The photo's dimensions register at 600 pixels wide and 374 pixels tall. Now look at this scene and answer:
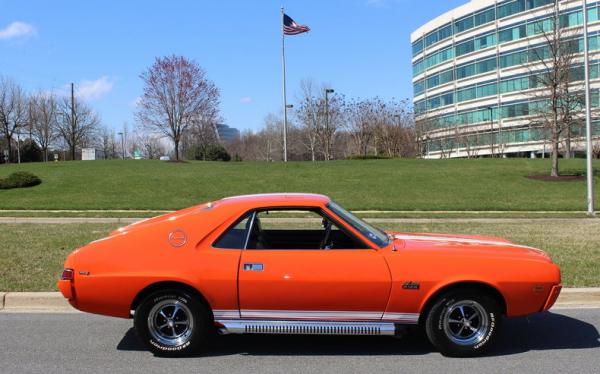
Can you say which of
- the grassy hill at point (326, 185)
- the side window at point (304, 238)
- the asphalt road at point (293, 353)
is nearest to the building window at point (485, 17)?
the grassy hill at point (326, 185)

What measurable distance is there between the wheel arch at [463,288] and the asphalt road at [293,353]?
1.55 ft

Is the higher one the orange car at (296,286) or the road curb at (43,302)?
the orange car at (296,286)

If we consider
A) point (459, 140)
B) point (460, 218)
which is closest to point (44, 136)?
point (459, 140)

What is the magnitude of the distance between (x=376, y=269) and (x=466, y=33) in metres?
77.8

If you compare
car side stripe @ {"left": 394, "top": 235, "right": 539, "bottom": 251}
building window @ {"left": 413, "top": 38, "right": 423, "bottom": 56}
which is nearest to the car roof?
car side stripe @ {"left": 394, "top": 235, "right": 539, "bottom": 251}

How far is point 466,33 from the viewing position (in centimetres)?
7525

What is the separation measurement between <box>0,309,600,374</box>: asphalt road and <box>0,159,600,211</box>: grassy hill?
1610 cm

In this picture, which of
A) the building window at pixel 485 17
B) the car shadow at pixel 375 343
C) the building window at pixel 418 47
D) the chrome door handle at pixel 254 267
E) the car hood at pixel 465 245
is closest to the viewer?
the chrome door handle at pixel 254 267

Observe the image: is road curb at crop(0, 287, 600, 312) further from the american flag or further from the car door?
the american flag

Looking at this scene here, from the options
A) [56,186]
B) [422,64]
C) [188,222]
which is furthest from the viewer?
[422,64]

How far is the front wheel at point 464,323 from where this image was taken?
14.9 ft

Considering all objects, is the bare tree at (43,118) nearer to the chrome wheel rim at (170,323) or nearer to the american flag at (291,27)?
the american flag at (291,27)

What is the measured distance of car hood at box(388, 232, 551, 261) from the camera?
478 centimetres

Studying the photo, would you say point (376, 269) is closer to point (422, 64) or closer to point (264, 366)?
point (264, 366)
